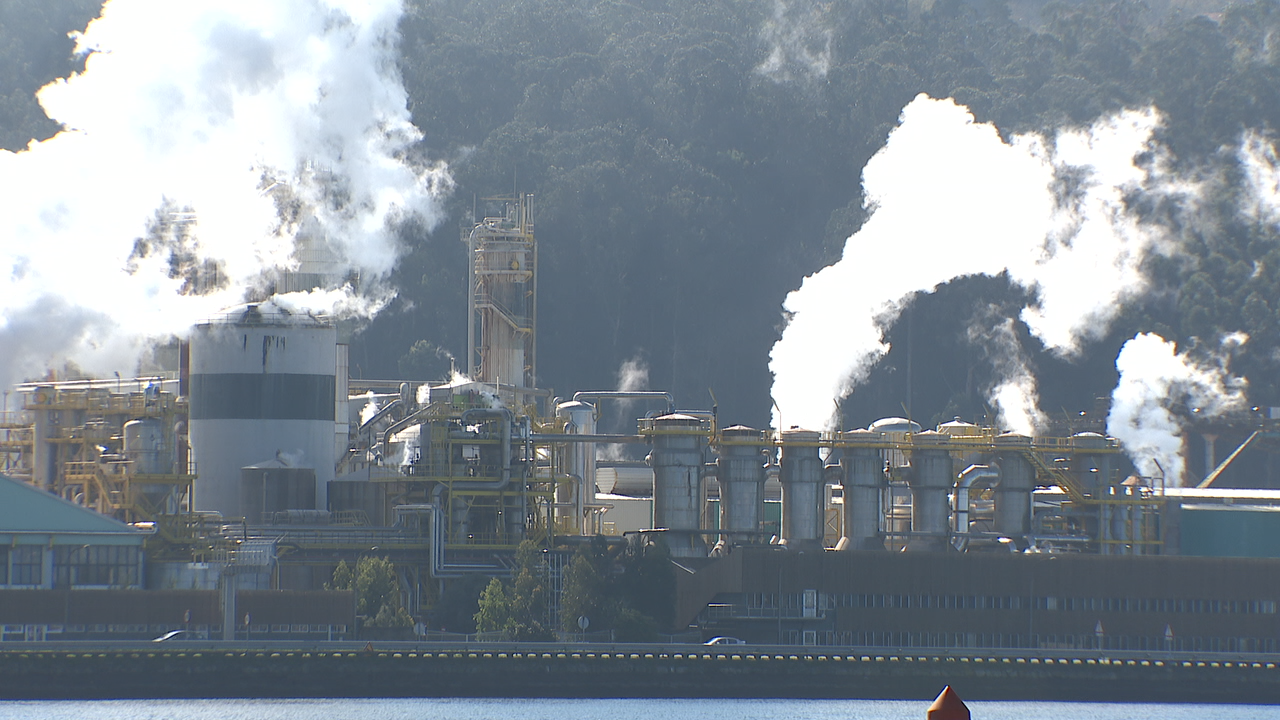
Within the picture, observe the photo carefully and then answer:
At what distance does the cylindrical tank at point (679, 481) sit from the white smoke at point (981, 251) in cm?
936

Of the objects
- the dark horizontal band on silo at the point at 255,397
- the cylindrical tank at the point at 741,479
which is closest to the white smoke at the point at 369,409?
the dark horizontal band on silo at the point at 255,397

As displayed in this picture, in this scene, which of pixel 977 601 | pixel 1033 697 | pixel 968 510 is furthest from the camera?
pixel 968 510

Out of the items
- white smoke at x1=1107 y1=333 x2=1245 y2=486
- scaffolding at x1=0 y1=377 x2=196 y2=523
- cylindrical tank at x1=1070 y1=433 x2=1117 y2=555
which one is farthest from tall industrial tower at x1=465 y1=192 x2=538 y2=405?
white smoke at x1=1107 y1=333 x2=1245 y2=486

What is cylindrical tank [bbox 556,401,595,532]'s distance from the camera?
96.6 m

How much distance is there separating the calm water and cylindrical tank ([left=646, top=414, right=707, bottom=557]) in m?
12.8

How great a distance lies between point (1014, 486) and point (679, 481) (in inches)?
564

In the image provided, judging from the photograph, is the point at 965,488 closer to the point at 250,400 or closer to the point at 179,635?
the point at 250,400

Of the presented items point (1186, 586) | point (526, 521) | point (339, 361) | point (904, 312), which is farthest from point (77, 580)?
point (904, 312)

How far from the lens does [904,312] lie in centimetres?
14950

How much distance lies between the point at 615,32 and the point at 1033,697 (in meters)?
112

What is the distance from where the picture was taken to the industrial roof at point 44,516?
269 ft

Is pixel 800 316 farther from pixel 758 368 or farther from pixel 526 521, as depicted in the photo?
pixel 758 368

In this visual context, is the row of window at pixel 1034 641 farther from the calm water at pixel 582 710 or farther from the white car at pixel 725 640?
the calm water at pixel 582 710

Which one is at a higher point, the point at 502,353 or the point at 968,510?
the point at 502,353
